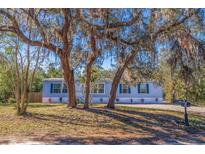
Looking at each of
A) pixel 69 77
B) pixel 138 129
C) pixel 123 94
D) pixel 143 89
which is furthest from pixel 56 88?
pixel 138 129

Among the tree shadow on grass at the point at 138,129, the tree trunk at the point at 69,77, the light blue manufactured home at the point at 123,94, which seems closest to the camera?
the tree shadow on grass at the point at 138,129

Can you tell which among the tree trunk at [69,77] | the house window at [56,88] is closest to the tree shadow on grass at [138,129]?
the tree trunk at [69,77]

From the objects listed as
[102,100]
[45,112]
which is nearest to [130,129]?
[45,112]

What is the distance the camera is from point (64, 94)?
25.2 metres

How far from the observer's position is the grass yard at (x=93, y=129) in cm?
655

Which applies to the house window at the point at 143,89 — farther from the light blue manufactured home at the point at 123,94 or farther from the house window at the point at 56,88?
the house window at the point at 56,88

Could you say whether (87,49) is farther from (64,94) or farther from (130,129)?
(64,94)

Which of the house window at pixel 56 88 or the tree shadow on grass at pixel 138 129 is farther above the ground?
the house window at pixel 56 88

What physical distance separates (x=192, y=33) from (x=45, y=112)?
5.23 metres

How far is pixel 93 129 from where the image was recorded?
26.2 feet

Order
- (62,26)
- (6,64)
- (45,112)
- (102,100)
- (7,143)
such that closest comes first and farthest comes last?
(7,143) → (62,26) → (45,112) → (6,64) → (102,100)

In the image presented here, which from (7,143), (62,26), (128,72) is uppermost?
(62,26)

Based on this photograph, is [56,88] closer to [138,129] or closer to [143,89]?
[143,89]

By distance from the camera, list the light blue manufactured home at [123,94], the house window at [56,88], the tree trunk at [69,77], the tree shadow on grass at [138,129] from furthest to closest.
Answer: the house window at [56,88]
the light blue manufactured home at [123,94]
the tree trunk at [69,77]
the tree shadow on grass at [138,129]
